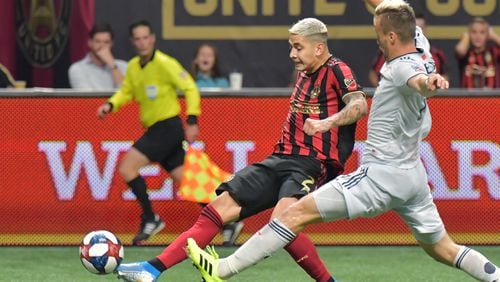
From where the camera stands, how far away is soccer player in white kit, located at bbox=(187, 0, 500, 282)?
27.7 ft

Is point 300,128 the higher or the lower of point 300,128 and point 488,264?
the higher

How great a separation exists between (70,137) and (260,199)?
3.54m

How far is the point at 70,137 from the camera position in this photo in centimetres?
1259

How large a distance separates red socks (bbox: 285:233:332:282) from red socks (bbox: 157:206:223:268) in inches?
19.0

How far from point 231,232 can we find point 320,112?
10.2 feet

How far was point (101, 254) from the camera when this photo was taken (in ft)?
30.6

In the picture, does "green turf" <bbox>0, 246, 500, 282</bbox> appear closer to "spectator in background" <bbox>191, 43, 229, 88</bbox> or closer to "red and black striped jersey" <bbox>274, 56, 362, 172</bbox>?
"red and black striped jersey" <bbox>274, 56, 362, 172</bbox>

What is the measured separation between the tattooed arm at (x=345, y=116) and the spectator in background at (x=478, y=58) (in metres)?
6.04

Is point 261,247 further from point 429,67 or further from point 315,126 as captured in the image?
point 429,67

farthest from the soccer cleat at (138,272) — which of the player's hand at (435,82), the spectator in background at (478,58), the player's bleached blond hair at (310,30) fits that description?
the spectator in background at (478,58)

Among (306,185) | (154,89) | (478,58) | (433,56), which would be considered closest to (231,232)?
(154,89)

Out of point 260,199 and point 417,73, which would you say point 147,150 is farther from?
Answer: point 417,73

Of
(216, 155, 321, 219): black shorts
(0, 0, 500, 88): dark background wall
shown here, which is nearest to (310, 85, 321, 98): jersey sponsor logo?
(216, 155, 321, 219): black shorts

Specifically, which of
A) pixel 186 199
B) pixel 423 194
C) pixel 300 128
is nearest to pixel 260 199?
pixel 300 128
